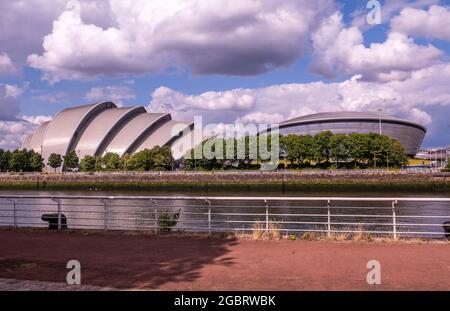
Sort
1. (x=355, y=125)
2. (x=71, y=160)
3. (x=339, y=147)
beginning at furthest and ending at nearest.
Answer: (x=355, y=125) < (x=71, y=160) < (x=339, y=147)

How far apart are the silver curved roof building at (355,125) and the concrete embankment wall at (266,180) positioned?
5216 centimetres

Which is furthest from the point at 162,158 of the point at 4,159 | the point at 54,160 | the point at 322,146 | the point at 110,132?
the point at 4,159

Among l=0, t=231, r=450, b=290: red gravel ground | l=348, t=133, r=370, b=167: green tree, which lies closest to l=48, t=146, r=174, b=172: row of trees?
l=348, t=133, r=370, b=167: green tree

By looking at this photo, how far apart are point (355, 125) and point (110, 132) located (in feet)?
193

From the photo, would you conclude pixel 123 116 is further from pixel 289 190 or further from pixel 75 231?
pixel 75 231

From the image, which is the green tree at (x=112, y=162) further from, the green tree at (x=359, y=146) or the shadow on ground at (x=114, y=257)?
the shadow on ground at (x=114, y=257)

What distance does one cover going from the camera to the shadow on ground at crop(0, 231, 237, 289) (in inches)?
306

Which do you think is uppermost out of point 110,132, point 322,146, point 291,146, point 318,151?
point 110,132

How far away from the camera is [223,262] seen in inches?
356

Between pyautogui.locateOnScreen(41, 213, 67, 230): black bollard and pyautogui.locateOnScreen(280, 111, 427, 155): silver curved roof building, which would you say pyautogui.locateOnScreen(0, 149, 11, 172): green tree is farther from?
pyautogui.locateOnScreen(41, 213, 67, 230): black bollard

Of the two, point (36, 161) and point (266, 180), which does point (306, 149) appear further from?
point (36, 161)
